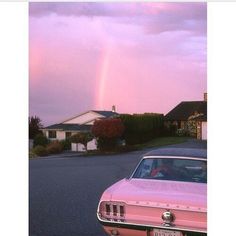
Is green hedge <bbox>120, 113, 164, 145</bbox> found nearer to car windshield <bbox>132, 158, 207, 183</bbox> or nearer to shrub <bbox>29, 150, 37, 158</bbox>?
car windshield <bbox>132, 158, 207, 183</bbox>

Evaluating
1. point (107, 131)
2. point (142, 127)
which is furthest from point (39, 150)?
point (142, 127)

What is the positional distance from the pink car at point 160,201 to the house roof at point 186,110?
1.74ft

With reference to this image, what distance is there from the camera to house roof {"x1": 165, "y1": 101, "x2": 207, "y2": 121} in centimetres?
336

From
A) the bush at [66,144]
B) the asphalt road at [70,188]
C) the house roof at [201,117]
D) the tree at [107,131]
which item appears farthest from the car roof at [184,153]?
the bush at [66,144]

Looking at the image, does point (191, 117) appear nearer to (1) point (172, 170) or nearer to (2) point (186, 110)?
(2) point (186, 110)

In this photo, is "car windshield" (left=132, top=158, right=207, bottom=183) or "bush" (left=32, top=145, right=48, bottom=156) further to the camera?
"bush" (left=32, top=145, right=48, bottom=156)

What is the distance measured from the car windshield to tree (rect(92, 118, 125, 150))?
1.97 ft

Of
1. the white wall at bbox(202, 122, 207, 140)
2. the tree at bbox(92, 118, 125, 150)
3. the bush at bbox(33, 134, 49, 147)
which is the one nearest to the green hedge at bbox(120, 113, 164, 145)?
the tree at bbox(92, 118, 125, 150)

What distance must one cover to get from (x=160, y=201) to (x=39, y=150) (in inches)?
58.3

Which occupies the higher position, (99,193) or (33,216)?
(99,193)

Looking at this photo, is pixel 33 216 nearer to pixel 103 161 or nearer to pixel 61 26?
pixel 103 161
